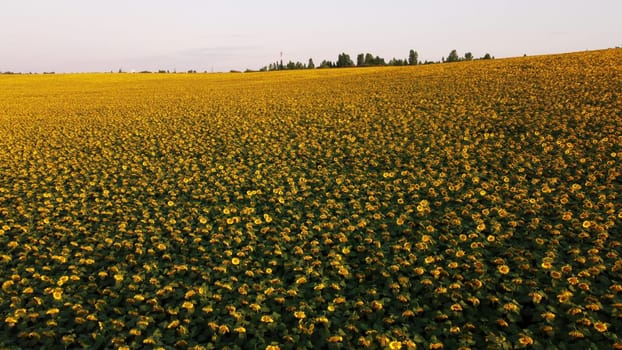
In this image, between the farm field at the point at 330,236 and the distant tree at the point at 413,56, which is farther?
the distant tree at the point at 413,56

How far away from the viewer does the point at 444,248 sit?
7094 mm

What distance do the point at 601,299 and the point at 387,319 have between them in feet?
9.91

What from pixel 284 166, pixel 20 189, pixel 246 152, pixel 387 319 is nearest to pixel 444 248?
pixel 387 319

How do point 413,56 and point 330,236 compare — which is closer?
point 330,236

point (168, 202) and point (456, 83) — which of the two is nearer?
point (168, 202)

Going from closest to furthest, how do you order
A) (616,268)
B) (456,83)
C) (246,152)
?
(616,268) → (246,152) → (456,83)

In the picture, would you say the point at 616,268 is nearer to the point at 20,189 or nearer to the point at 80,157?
the point at 20,189

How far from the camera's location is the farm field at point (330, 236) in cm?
540

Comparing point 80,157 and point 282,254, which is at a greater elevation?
point 80,157

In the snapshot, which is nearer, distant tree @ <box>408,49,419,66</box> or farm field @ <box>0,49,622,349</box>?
farm field @ <box>0,49,622,349</box>

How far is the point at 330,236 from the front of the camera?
7836 mm

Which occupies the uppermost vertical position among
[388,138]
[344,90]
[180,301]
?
[344,90]

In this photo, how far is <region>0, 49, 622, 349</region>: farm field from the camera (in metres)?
5.40

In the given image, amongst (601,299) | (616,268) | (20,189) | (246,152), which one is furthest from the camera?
(246,152)
